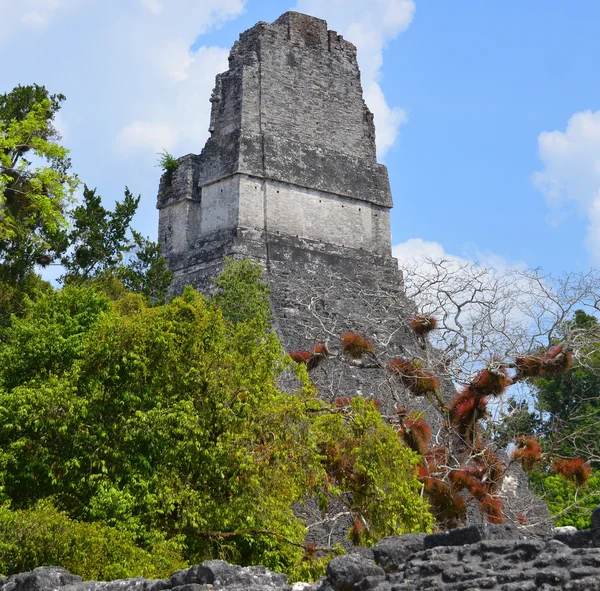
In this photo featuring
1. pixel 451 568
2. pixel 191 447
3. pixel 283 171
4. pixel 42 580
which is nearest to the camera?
pixel 451 568

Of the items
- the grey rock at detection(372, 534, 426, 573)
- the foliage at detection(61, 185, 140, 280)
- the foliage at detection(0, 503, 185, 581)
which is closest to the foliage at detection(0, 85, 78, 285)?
the foliage at detection(61, 185, 140, 280)

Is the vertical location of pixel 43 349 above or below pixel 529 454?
above

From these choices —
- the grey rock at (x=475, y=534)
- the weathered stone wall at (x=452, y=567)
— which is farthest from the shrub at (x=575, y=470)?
the grey rock at (x=475, y=534)

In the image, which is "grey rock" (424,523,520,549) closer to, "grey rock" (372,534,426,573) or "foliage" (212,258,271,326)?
"grey rock" (372,534,426,573)

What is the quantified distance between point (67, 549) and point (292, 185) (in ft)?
50.8

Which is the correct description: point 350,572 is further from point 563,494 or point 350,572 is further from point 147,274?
point 563,494

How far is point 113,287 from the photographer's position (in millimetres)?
18203

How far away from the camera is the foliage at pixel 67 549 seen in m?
8.92

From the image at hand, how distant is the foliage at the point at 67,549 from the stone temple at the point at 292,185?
11.4m

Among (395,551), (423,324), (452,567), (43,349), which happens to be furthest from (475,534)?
(423,324)

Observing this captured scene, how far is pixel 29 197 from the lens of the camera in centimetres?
1755

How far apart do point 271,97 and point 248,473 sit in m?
14.6

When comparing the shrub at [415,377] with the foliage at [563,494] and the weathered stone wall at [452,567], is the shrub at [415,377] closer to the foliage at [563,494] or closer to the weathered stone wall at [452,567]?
the weathered stone wall at [452,567]

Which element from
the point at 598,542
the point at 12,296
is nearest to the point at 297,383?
the point at 12,296
